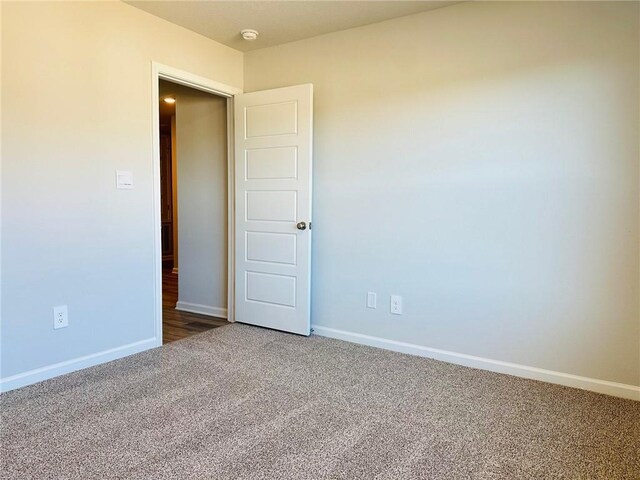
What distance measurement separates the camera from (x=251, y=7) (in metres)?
2.98

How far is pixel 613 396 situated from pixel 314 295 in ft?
6.88

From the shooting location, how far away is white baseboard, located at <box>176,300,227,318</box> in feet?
13.8

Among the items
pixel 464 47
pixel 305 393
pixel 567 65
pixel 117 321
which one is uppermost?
pixel 464 47

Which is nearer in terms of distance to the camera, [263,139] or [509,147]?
[509,147]

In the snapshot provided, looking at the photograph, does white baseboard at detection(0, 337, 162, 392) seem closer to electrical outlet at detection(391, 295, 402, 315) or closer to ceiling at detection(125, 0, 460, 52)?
electrical outlet at detection(391, 295, 402, 315)

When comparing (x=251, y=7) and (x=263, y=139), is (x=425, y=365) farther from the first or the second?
(x=251, y=7)

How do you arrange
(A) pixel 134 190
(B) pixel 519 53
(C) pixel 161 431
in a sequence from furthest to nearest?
(A) pixel 134 190, (B) pixel 519 53, (C) pixel 161 431

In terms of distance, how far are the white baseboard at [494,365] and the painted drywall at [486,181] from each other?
4cm

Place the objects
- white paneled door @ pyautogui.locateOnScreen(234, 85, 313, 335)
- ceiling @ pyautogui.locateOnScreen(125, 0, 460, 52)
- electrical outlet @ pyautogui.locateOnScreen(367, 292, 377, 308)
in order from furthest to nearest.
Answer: white paneled door @ pyautogui.locateOnScreen(234, 85, 313, 335)
electrical outlet @ pyautogui.locateOnScreen(367, 292, 377, 308)
ceiling @ pyautogui.locateOnScreen(125, 0, 460, 52)

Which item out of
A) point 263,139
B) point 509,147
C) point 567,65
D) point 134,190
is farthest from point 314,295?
point 567,65

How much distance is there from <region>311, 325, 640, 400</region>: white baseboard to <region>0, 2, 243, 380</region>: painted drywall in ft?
5.05

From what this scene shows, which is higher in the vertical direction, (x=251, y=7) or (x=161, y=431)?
(x=251, y=7)

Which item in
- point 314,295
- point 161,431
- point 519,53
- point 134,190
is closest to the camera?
point 161,431

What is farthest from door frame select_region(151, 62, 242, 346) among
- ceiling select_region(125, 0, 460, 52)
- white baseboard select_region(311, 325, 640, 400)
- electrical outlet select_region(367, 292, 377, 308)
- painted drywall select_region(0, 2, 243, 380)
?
electrical outlet select_region(367, 292, 377, 308)
